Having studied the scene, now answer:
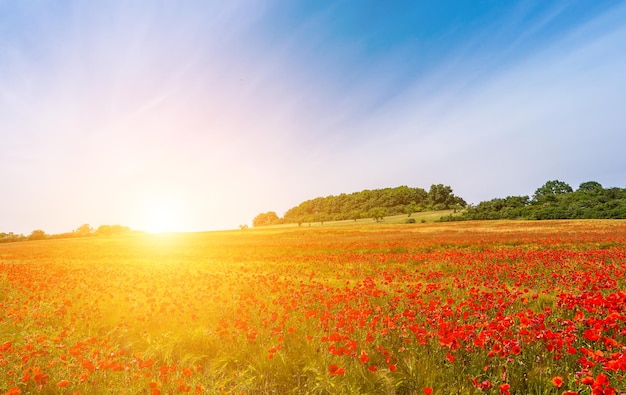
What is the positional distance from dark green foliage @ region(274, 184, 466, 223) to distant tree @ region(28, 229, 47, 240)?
2741 inches

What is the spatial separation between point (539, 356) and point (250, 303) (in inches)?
206

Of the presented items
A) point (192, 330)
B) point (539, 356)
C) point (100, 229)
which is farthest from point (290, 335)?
point (100, 229)

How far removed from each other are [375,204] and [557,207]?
67.8 meters

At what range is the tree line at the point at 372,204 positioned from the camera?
11506 centimetres

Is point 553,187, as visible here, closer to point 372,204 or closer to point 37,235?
point 372,204

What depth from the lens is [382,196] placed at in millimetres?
138625

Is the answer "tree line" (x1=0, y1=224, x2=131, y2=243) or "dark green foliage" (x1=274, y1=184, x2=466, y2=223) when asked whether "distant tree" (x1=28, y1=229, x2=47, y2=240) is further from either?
"dark green foliage" (x1=274, y1=184, x2=466, y2=223)

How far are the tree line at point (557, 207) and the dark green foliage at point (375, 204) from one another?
807 inches

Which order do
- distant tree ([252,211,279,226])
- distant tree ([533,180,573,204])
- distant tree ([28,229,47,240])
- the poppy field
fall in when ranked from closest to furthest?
1. the poppy field
2. distant tree ([28,229,47,240])
3. distant tree ([533,180,573,204])
4. distant tree ([252,211,279,226])

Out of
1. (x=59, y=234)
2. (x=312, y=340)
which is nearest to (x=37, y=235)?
(x=59, y=234)

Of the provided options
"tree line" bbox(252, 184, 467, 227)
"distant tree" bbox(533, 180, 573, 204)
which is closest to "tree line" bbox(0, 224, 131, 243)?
"tree line" bbox(252, 184, 467, 227)

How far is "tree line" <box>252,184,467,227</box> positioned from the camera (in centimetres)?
11506

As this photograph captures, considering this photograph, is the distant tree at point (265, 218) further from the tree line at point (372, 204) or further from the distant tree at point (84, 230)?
the distant tree at point (84, 230)

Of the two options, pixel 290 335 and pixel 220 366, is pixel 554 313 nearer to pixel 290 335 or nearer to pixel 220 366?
pixel 290 335
